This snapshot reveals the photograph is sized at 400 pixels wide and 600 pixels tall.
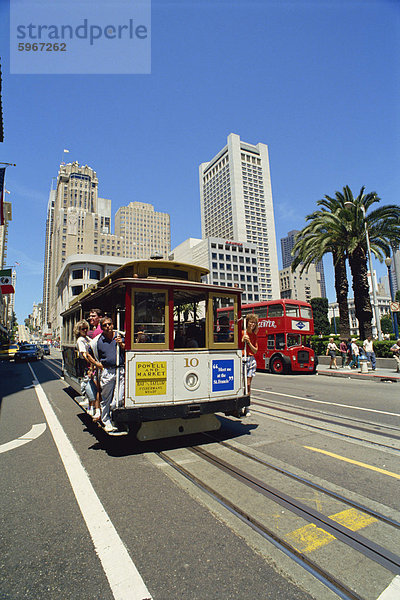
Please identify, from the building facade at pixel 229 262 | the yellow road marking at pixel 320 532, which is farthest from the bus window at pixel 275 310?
the building facade at pixel 229 262

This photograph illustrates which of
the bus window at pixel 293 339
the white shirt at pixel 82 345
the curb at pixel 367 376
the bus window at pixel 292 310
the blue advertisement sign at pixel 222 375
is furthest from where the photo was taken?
the bus window at pixel 292 310

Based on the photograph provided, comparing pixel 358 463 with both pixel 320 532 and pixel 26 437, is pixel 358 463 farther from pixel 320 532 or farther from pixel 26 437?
pixel 26 437

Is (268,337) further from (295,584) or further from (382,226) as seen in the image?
(295,584)

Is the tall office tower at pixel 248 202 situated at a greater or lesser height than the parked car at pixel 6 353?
greater

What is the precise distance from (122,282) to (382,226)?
23.1 m

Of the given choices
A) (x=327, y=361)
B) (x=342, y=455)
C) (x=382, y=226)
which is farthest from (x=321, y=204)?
(x=342, y=455)

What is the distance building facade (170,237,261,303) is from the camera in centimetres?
13388

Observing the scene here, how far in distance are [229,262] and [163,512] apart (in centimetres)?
13605

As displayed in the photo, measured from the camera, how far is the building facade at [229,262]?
134m

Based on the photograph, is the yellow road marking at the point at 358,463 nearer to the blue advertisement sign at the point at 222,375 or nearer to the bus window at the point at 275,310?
the blue advertisement sign at the point at 222,375

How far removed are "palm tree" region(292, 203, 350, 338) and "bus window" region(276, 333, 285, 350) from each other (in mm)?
7644

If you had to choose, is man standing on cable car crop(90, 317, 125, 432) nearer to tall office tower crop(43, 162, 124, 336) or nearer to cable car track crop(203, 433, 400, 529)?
cable car track crop(203, 433, 400, 529)

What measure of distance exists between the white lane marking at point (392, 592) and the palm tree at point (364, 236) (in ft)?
73.8

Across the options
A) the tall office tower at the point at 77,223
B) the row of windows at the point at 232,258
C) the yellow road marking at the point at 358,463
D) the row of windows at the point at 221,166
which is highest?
the row of windows at the point at 221,166
